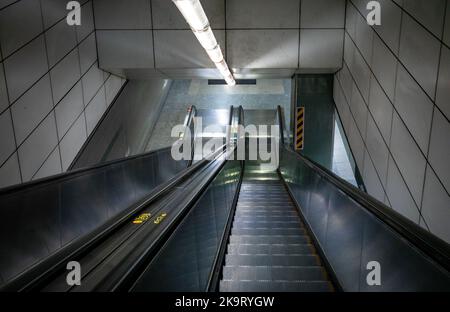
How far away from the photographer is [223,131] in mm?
11602

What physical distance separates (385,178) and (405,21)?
244 cm

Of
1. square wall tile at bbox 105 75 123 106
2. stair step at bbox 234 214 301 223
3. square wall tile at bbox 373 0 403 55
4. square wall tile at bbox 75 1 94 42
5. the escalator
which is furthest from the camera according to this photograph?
square wall tile at bbox 105 75 123 106

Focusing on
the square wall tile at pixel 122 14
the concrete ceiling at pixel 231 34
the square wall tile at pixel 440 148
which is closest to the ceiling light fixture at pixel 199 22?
the concrete ceiling at pixel 231 34

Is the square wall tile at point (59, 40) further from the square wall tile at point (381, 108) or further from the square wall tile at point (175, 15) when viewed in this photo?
the square wall tile at point (381, 108)

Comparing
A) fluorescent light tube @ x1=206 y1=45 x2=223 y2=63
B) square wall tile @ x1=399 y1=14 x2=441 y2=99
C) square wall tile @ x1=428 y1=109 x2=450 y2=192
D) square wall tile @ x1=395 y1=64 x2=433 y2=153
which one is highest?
fluorescent light tube @ x1=206 y1=45 x2=223 y2=63

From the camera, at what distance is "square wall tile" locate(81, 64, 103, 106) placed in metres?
6.25

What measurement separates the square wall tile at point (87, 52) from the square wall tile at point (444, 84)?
6597 mm

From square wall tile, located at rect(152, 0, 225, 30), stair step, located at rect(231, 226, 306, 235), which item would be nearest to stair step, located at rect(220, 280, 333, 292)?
stair step, located at rect(231, 226, 306, 235)

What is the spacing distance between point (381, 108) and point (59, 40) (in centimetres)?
630

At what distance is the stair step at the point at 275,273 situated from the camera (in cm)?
233

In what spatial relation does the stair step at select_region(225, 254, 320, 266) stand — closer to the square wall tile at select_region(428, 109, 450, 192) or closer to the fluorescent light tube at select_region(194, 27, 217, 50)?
the square wall tile at select_region(428, 109, 450, 192)

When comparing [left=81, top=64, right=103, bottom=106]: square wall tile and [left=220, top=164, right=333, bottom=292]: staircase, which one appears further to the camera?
[left=81, top=64, right=103, bottom=106]: square wall tile

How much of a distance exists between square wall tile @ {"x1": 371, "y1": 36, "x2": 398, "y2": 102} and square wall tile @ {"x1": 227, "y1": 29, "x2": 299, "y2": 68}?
2.25 meters
